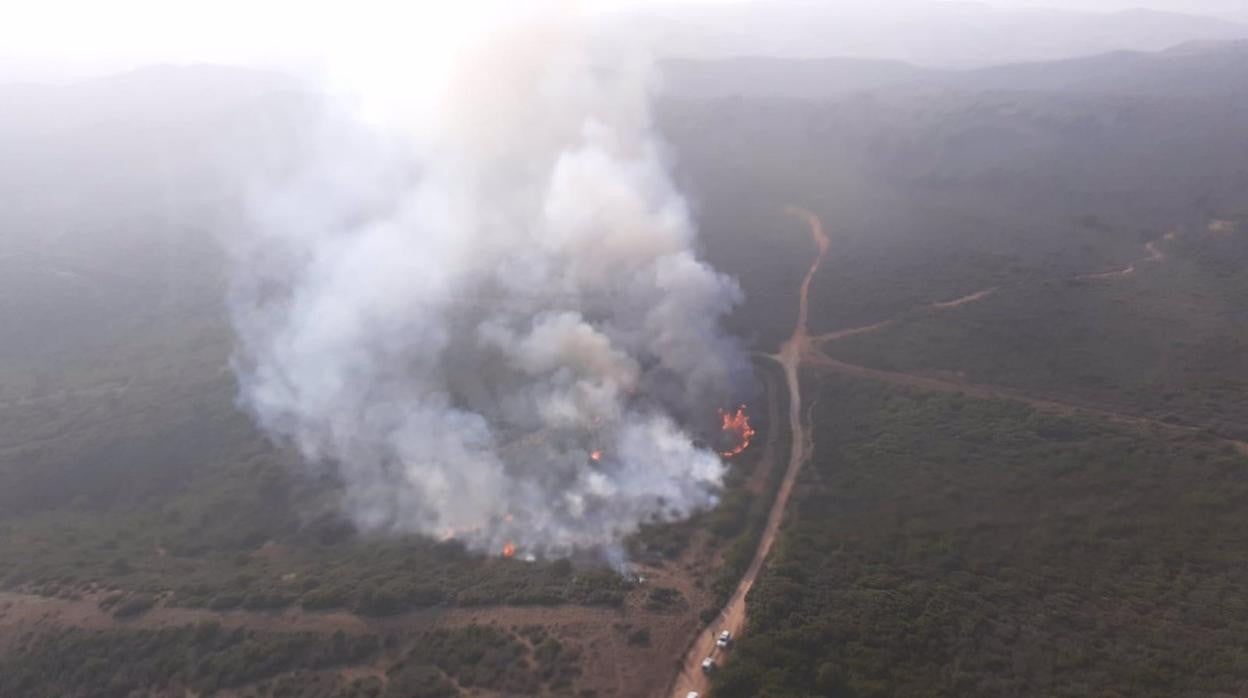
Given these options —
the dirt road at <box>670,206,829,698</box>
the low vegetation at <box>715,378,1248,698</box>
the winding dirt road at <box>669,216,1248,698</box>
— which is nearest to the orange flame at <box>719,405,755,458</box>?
the dirt road at <box>670,206,829,698</box>

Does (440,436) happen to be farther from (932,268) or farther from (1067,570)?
(932,268)

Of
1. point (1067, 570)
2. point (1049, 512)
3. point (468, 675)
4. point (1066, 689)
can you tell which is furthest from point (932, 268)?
point (468, 675)

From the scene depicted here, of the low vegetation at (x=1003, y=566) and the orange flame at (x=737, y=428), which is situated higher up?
the orange flame at (x=737, y=428)

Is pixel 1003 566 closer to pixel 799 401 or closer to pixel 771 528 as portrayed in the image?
pixel 771 528

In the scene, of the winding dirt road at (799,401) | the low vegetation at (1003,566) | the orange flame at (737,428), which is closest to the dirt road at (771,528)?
the winding dirt road at (799,401)

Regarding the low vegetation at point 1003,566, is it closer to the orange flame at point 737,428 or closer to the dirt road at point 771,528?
the dirt road at point 771,528

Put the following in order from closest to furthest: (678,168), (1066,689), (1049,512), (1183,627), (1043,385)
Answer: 1. (1066,689)
2. (1183,627)
3. (1049,512)
4. (1043,385)
5. (678,168)
